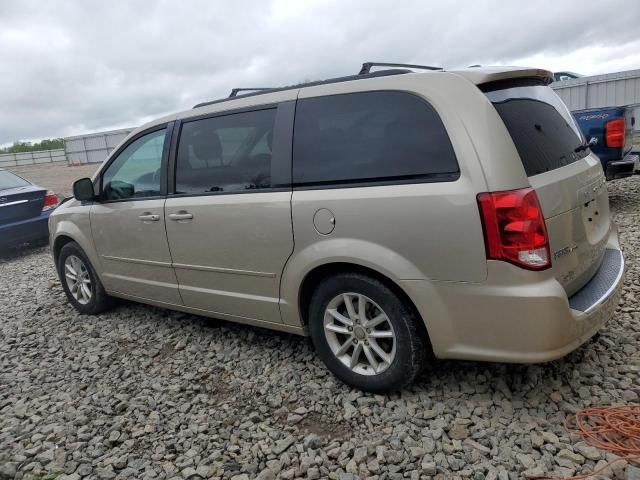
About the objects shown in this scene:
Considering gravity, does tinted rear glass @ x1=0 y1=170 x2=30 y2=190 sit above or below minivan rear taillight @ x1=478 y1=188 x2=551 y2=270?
above

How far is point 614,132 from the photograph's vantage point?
6.45 metres

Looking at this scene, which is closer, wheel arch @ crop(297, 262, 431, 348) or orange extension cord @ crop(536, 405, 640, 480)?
orange extension cord @ crop(536, 405, 640, 480)

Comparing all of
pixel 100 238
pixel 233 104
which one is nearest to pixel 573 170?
pixel 233 104

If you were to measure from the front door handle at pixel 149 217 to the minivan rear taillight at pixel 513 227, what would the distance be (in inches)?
93.6

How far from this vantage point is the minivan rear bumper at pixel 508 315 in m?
2.36

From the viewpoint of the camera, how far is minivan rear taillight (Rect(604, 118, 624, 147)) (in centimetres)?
642

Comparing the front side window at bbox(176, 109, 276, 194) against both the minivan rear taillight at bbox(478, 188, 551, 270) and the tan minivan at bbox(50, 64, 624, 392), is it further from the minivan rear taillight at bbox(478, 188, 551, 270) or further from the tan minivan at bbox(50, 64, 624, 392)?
the minivan rear taillight at bbox(478, 188, 551, 270)

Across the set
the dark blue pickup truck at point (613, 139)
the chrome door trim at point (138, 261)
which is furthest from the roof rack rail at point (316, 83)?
the dark blue pickup truck at point (613, 139)

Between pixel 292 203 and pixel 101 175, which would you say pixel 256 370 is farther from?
pixel 101 175

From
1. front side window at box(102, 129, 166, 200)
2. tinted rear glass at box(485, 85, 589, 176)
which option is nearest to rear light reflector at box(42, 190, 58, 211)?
front side window at box(102, 129, 166, 200)

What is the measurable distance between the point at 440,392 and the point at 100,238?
305 cm

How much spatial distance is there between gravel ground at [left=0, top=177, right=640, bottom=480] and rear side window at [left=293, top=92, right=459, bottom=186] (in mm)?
1277

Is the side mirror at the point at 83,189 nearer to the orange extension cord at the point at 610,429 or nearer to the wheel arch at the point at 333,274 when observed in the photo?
the wheel arch at the point at 333,274

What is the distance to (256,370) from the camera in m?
3.47
